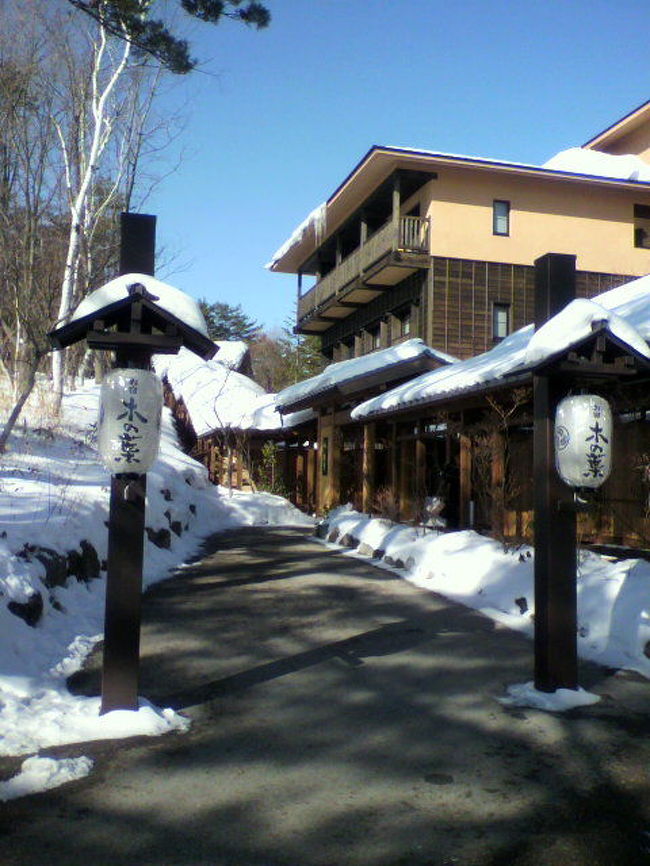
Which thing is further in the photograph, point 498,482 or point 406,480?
point 406,480

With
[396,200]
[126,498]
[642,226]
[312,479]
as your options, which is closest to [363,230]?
[396,200]

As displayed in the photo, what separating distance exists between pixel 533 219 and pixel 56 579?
18797mm

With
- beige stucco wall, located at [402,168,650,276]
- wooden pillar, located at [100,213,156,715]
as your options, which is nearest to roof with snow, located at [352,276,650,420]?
wooden pillar, located at [100,213,156,715]

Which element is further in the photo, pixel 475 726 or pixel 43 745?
pixel 475 726

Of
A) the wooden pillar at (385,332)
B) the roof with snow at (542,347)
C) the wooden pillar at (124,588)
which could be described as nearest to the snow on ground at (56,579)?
the wooden pillar at (124,588)

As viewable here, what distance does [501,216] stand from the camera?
2244 centimetres

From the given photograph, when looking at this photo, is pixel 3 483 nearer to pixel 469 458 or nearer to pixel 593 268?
pixel 469 458

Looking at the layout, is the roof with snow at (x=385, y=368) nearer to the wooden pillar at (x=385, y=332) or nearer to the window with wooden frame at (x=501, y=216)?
the wooden pillar at (x=385, y=332)

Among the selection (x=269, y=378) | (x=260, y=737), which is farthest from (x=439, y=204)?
(x=269, y=378)

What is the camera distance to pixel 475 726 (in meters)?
5.09

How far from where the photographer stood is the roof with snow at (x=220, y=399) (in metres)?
25.2

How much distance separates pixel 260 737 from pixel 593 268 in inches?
825

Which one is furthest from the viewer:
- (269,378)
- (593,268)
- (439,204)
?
(269,378)

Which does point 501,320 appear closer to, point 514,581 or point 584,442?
point 514,581
